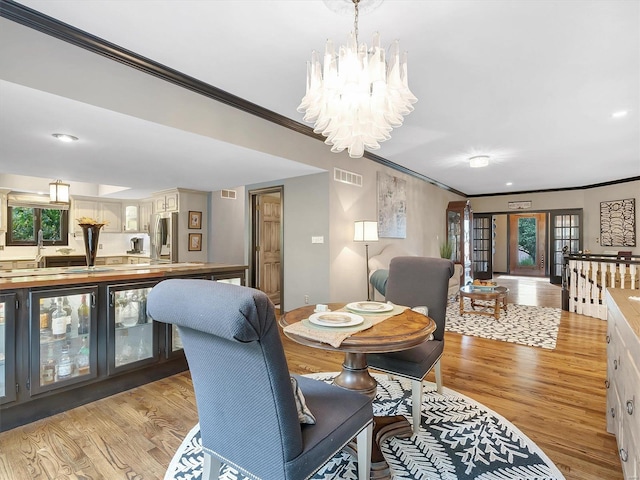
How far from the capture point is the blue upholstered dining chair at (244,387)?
0.96 meters

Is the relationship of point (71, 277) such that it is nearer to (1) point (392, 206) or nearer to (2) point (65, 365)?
(2) point (65, 365)

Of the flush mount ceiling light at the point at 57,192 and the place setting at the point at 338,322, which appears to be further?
the flush mount ceiling light at the point at 57,192

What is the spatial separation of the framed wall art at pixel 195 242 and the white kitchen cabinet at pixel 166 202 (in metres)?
0.55

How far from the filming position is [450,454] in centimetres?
187

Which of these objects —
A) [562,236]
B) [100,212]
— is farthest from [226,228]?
[562,236]

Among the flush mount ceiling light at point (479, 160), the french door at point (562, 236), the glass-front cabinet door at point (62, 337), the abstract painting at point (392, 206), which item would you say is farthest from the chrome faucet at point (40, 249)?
the french door at point (562, 236)

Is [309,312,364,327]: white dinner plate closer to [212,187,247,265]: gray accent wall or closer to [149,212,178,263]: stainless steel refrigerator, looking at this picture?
[212,187,247,265]: gray accent wall

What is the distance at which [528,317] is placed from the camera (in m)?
5.07

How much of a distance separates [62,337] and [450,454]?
2745mm

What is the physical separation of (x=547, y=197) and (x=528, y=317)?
533 centimetres

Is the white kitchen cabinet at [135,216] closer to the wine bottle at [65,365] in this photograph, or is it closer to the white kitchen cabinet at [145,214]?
the white kitchen cabinet at [145,214]

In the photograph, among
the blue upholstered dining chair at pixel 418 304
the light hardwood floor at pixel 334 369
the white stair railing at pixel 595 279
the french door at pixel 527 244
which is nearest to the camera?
the light hardwood floor at pixel 334 369

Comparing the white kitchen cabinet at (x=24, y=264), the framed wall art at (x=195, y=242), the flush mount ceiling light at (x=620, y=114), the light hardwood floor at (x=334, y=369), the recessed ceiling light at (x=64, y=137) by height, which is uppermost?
the flush mount ceiling light at (x=620, y=114)

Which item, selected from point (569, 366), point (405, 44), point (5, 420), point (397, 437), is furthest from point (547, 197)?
point (5, 420)
